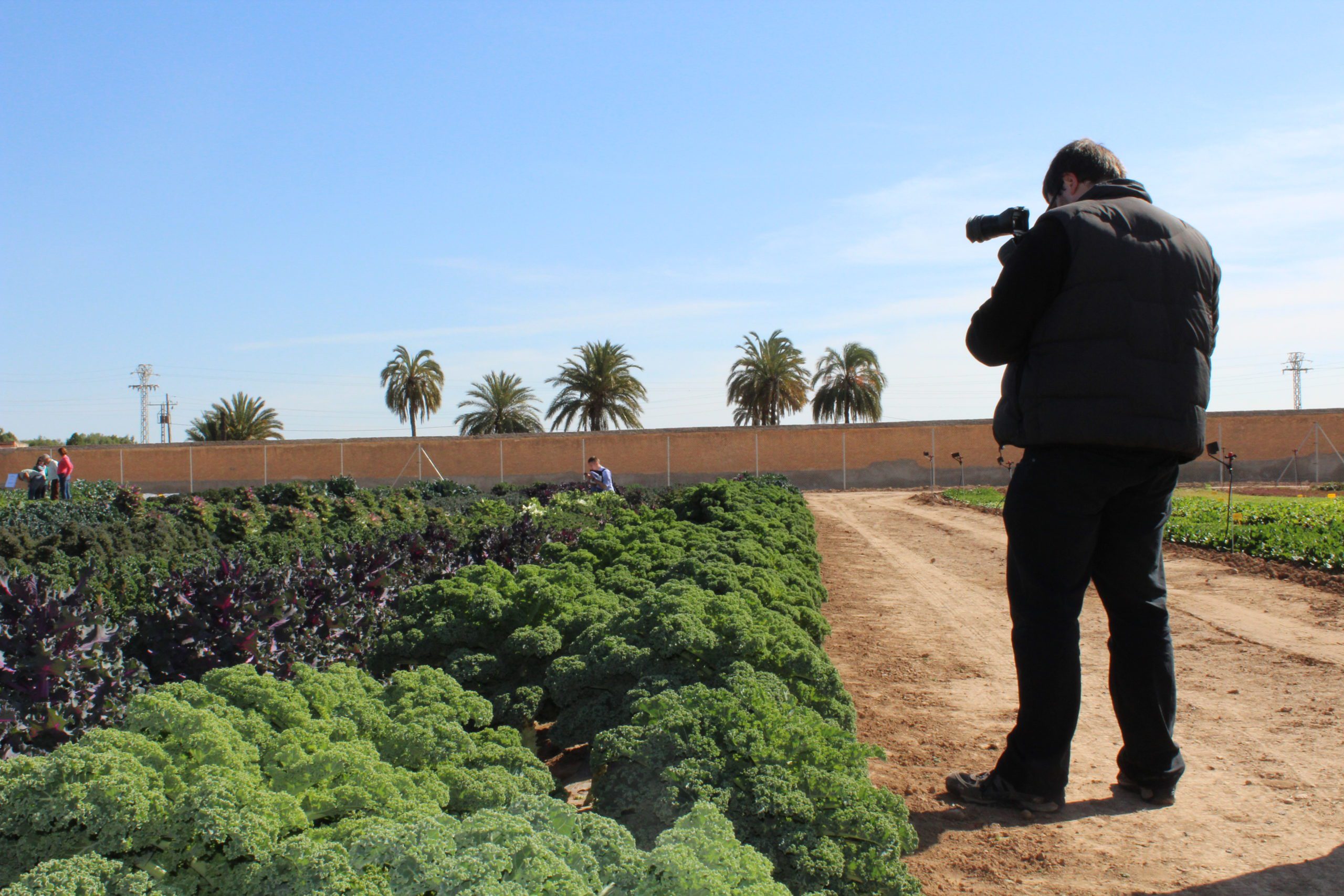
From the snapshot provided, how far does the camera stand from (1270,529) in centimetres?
1138

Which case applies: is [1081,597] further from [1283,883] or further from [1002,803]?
[1283,883]

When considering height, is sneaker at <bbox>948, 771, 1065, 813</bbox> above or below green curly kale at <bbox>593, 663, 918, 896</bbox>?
below

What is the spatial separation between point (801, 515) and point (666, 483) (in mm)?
26041

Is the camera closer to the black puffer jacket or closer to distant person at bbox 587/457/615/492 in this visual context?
the black puffer jacket

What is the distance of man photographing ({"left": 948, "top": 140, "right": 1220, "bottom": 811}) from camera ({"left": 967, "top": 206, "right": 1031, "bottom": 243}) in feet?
0.56

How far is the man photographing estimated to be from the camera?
2764 millimetres

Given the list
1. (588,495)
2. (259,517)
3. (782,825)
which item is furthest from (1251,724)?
(588,495)

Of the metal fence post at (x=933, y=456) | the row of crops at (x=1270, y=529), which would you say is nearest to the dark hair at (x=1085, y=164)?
the row of crops at (x=1270, y=529)

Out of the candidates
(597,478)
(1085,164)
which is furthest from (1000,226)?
(597,478)

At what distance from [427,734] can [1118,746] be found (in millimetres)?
2737

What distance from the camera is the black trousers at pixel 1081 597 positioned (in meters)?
2.85

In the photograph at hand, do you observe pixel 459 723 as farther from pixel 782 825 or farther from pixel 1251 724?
pixel 1251 724

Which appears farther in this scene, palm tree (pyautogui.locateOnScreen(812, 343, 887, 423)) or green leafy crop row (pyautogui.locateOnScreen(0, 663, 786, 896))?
palm tree (pyautogui.locateOnScreen(812, 343, 887, 423))

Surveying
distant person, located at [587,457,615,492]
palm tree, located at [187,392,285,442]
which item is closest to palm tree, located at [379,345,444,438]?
palm tree, located at [187,392,285,442]
